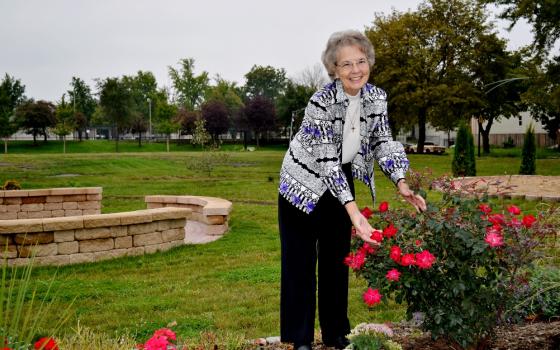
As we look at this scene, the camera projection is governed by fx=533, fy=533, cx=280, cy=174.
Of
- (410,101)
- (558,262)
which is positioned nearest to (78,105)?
(410,101)

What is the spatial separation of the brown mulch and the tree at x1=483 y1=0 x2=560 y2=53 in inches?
614

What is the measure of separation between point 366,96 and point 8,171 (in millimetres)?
20697

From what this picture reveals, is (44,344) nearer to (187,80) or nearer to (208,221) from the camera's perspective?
(208,221)

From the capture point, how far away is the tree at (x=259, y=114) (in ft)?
180

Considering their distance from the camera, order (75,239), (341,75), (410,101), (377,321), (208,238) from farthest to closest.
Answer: (410,101), (208,238), (75,239), (377,321), (341,75)

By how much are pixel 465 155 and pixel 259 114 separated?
1473 inches

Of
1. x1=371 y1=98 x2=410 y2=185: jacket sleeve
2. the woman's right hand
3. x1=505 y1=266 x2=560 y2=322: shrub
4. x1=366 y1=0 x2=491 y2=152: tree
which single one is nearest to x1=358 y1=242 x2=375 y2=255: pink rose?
the woman's right hand

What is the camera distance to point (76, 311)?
470 cm

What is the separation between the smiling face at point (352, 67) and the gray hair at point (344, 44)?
22mm

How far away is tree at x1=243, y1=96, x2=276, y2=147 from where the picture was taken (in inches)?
2154

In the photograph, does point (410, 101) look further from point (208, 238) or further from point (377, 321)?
point (377, 321)

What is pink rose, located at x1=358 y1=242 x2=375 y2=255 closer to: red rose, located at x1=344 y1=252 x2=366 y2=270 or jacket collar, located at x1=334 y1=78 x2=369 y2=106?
red rose, located at x1=344 y1=252 x2=366 y2=270

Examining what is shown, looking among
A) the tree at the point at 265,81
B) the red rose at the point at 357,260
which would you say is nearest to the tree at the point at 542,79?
the red rose at the point at 357,260

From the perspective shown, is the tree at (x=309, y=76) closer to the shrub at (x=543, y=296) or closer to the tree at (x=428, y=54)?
the tree at (x=428, y=54)
